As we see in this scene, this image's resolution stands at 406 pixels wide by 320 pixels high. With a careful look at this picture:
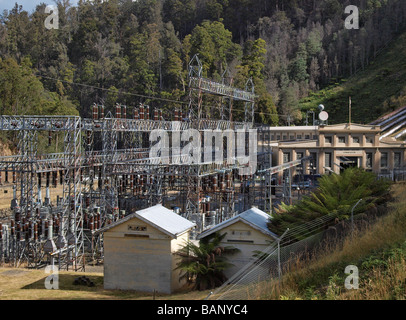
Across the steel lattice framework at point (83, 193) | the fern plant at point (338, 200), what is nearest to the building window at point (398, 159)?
the steel lattice framework at point (83, 193)

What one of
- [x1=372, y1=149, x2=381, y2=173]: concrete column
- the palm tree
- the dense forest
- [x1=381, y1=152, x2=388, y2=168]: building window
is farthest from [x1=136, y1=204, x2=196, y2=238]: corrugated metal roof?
the dense forest

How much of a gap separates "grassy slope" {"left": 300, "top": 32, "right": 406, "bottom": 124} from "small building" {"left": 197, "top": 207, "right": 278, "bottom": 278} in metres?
51.6

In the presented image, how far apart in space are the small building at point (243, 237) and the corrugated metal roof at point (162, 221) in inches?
34.9

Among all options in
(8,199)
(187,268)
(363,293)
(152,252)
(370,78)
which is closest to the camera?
(363,293)

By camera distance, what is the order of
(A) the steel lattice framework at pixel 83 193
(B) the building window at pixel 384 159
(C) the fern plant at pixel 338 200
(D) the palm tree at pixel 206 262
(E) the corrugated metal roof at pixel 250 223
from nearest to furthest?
1. (D) the palm tree at pixel 206 262
2. (C) the fern plant at pixel 338 200
3. (E) the corrugated metal roof at pixel 250 223
4. (A) the steel lattice framework at pixel 83 193
5. (B) the building window at pixel 384 159

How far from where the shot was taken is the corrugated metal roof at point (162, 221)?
15828mm

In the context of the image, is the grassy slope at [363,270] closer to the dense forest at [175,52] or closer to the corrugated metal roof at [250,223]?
the corrugated metal roof at [250,223]

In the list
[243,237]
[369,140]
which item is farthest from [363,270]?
[369,140]

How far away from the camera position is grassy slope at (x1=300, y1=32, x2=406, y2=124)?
213ft

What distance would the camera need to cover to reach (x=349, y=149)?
4459cm

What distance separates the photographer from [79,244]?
2562cm

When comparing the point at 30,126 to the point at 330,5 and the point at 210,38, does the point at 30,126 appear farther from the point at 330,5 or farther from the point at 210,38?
the point at 330,5

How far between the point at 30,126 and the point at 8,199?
1876 centimetres

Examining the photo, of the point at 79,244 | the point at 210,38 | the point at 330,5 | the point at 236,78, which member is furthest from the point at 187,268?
the point at 330,5
